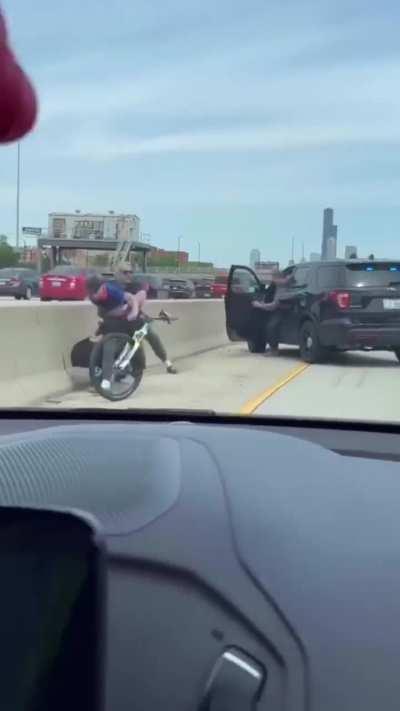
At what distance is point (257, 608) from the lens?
1.83 m

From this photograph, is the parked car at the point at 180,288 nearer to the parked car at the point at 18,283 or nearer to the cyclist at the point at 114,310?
the parked car at the point at 18,283

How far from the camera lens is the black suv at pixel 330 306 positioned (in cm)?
1725

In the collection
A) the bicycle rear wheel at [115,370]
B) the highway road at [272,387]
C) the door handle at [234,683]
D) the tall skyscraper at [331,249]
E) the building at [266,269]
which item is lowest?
the highway road at [272,387]

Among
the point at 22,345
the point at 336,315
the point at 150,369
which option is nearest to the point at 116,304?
the point at 22,345

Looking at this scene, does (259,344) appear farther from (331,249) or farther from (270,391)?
(270,391)

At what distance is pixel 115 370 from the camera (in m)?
12.6

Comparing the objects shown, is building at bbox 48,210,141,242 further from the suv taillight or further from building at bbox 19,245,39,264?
building at bbox 19,245,39,264

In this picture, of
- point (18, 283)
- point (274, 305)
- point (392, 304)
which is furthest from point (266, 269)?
point (18, 283)

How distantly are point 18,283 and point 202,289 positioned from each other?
7520 millimetres

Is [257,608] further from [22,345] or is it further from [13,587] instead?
[22,345]

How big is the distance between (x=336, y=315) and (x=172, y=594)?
51.7 feet

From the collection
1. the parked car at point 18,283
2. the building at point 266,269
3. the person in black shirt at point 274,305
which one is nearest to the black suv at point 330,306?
the person in black shirt at point 274,305

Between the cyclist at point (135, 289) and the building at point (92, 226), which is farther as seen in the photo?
the building at point (92, 226)

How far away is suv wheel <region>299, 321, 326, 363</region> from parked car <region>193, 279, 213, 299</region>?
25.2m
